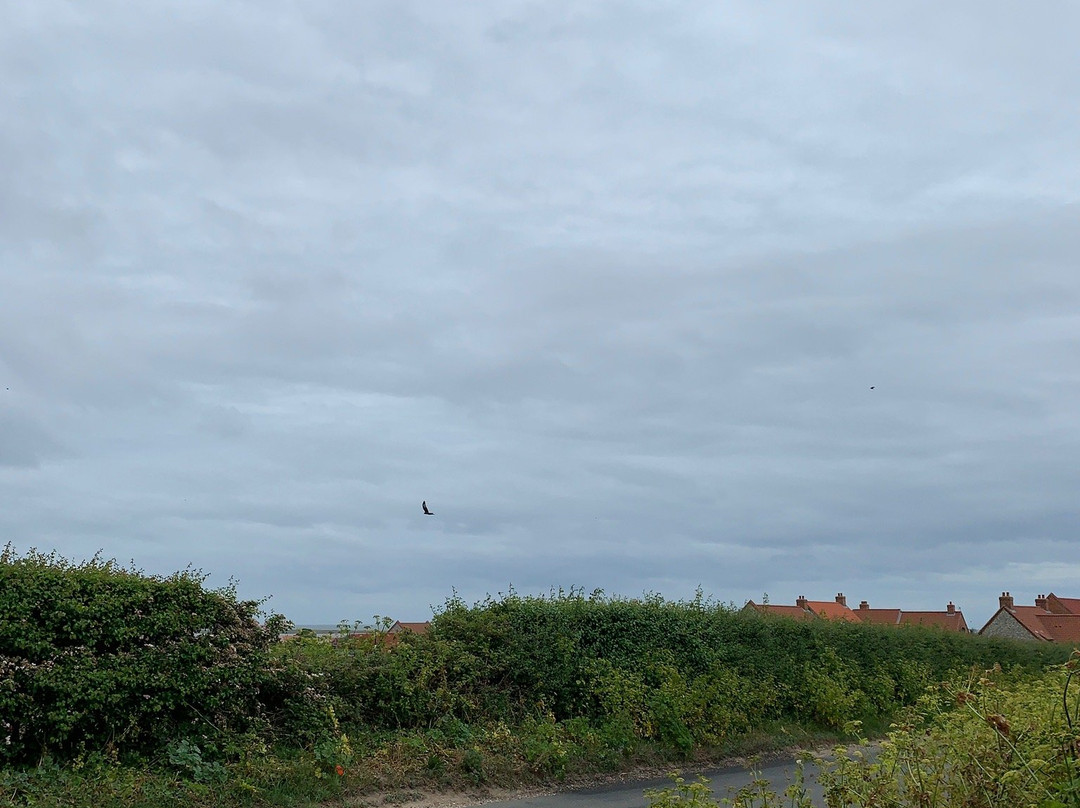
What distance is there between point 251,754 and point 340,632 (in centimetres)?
304

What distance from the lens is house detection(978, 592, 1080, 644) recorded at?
139 ft

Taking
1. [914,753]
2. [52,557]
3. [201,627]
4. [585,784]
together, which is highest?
[52,557]

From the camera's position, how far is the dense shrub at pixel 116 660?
9.83 metres

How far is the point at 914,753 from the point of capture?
18.8ft

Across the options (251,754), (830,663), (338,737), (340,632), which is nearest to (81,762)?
(251,754)

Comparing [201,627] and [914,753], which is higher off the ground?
[201,627]

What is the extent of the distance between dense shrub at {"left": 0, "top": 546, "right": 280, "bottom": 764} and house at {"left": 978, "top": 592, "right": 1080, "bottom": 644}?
36.9 metres

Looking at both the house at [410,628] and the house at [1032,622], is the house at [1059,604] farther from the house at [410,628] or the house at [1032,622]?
the house at [410,628]

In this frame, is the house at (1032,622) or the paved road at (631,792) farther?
the house at (1032,622)

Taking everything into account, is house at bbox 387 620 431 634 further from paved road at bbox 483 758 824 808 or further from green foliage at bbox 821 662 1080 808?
green foliage at bbox 821 662 1080 808

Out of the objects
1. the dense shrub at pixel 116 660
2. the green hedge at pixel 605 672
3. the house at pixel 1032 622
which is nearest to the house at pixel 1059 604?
the house at pixel 1032 622

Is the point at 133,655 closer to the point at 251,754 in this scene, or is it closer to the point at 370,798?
the point at 251,754

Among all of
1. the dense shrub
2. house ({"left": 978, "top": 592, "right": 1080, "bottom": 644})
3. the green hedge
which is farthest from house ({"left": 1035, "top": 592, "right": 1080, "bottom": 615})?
the dense shrub

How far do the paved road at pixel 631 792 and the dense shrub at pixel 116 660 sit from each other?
337cm
